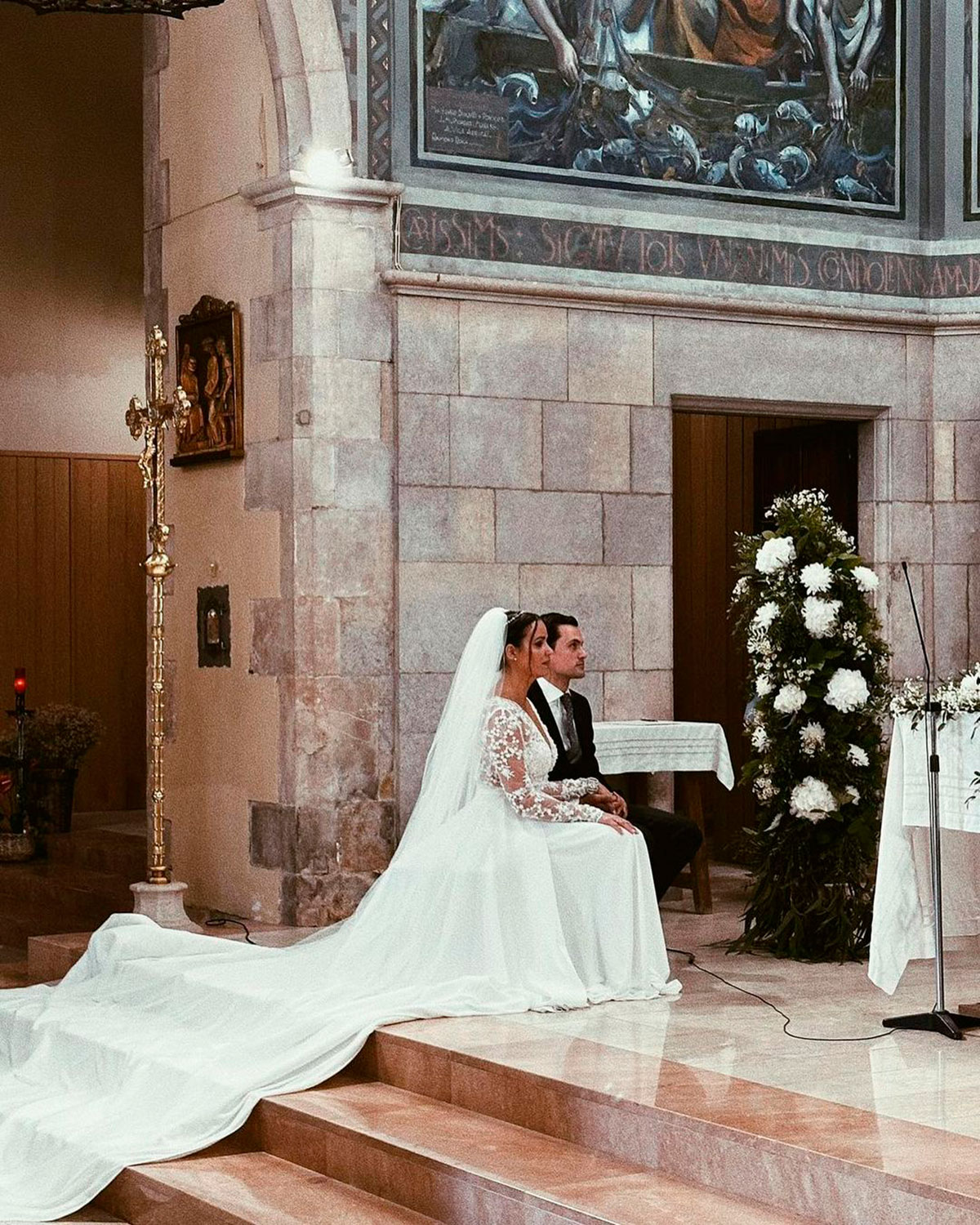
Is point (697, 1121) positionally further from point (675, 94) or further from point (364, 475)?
point (675, 94)

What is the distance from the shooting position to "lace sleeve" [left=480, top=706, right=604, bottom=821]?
7.07 metres

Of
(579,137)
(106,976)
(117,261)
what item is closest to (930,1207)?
(106,976)

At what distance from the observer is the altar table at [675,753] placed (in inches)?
346

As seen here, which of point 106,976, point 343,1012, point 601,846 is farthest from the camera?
point 106,976

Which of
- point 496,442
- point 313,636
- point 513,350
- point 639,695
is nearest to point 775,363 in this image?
point 513,350

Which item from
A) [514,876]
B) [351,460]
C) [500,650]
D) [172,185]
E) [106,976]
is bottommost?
[106,976]

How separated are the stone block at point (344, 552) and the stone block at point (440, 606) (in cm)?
13

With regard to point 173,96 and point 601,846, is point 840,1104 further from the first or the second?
point 173,96

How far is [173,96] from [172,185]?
42cm

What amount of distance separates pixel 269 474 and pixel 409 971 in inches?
107

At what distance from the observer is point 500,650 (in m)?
7.20

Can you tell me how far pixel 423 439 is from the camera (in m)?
8.80

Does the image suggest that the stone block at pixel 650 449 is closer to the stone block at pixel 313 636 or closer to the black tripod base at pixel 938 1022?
the stone block at pixel 313 636

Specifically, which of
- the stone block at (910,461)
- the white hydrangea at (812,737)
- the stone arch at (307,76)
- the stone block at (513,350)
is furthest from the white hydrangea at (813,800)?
the stone arch at (307,76)
